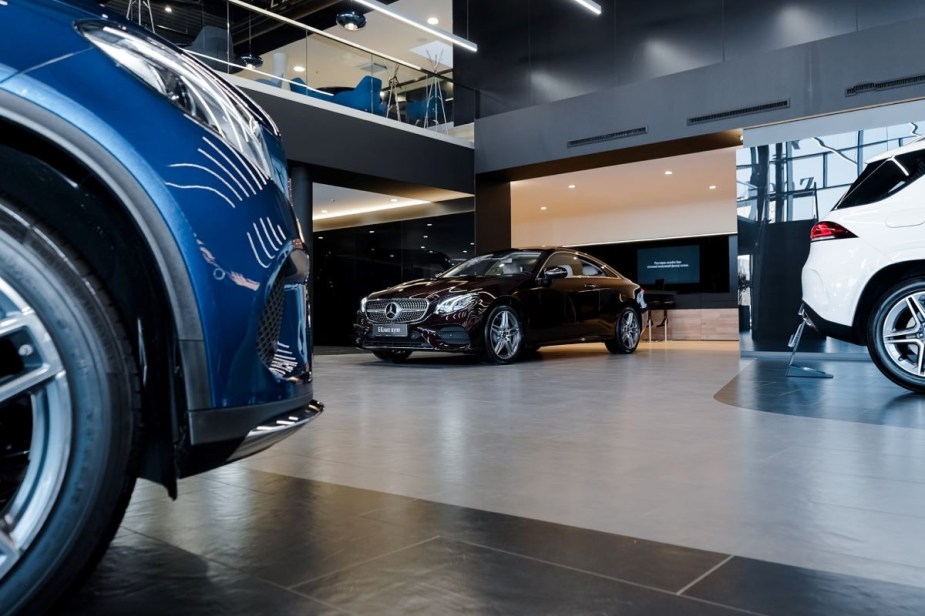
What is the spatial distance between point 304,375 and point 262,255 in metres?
0.33

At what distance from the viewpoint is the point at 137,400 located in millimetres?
1204

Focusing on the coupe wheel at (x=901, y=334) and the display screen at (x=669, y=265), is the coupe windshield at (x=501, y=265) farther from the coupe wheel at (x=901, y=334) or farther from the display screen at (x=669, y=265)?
the display screen at (x=669, y=265)

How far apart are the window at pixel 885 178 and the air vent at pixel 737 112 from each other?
4906mm

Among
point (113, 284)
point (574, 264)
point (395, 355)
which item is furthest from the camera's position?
point (574, 264)

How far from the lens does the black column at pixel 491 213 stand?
1309cm

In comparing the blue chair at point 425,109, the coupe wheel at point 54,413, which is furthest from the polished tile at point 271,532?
the blue chair at point 425,109

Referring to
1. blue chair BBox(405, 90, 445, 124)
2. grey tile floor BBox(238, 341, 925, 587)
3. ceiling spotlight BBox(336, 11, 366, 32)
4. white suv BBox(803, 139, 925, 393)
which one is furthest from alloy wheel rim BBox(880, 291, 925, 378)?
→ ceiling spotlight BBox(336, 11, 366, 32)

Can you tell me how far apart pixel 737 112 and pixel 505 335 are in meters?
4.80

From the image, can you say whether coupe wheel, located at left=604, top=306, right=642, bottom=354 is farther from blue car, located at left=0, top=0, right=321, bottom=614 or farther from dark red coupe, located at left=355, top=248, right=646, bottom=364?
blue car, located at left=0, top=0, right=321, bottom=614

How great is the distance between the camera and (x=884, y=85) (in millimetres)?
8430

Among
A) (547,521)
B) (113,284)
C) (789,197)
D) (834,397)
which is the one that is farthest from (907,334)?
Answer: (113,284)

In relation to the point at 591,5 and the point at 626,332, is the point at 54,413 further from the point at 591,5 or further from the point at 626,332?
the point at 591,5

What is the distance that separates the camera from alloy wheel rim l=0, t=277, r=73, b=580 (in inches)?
43.6

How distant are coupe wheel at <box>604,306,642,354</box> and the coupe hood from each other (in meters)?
2.07
